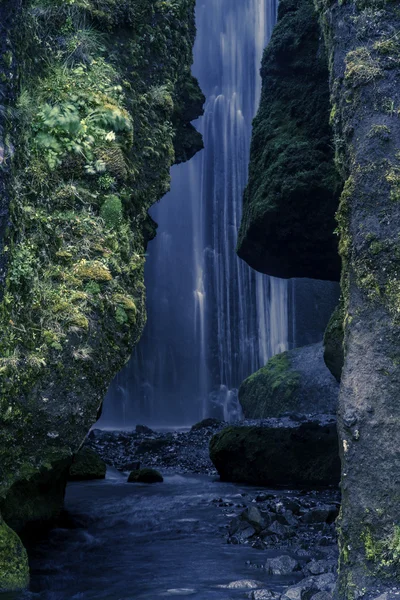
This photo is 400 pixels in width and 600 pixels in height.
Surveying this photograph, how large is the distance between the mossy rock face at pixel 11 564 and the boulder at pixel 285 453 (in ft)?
27.1

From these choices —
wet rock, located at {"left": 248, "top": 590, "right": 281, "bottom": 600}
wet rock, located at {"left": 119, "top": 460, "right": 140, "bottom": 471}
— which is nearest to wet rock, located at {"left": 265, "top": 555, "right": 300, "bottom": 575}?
wet rock, located at {"left": 248, "top": 590, "right": 281, "bottom": 600}

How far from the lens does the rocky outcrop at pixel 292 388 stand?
20.9 metres

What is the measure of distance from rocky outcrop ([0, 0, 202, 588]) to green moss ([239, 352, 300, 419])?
13.4m

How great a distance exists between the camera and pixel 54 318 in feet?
22.7

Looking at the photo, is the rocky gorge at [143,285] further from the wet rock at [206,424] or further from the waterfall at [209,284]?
the waterfall at [209,284]

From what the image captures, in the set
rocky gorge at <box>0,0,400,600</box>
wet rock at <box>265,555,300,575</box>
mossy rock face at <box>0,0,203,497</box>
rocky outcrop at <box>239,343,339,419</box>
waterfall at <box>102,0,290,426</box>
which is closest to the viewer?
rocky gorge at <box>0,0,400,600</box>

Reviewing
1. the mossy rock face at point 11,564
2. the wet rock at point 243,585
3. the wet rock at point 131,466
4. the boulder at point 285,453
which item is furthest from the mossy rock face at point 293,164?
the mossy rock face at point 11,564

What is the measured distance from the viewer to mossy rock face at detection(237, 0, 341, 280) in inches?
539

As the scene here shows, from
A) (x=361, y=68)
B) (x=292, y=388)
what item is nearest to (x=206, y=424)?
(x=292, y=388)

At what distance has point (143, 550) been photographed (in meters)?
9.07

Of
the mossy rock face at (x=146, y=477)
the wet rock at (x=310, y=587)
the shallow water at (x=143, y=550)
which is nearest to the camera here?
the wet rock at (x=310, y=587)

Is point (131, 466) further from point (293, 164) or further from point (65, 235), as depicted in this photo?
point (65, 235)

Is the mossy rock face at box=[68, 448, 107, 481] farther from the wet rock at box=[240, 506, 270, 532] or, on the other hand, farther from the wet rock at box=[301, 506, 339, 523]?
the wet rock at box=[301, 506, 339, 523]

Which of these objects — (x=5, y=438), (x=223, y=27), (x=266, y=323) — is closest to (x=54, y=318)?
(x=5, y=438)
